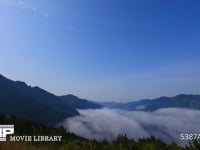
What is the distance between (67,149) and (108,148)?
9.82 feet

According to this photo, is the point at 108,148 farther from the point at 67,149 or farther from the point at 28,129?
the point at 28,129

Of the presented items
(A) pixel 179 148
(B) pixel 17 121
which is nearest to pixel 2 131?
(A) pixel 179 148

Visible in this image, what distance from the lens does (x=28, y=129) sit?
2927 cm

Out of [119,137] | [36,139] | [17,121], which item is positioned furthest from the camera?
[17,121]

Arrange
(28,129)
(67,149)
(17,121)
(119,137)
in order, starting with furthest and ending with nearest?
(17,121)
(28,129)
(119,137)
(67,149)

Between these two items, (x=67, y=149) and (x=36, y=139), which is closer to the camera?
(x=67, y=149)

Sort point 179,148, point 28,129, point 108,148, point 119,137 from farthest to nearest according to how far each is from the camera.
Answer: point 28,129 < point 119,137 < point 108,148 < point 179,148

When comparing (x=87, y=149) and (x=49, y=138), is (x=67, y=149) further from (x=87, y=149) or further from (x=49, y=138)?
(x=49, y=138)

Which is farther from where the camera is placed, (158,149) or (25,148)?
(158,149)

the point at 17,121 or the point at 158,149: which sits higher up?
the point at 17,121

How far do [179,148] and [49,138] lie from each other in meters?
8.04

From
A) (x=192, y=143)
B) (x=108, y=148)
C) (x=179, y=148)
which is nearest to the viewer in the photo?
(x=192, y=143)

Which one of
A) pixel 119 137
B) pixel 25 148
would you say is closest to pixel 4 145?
pixel 25 148

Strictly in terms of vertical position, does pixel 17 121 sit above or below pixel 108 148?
above
